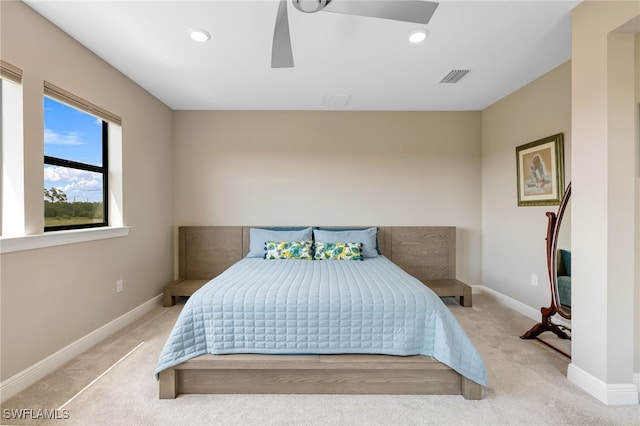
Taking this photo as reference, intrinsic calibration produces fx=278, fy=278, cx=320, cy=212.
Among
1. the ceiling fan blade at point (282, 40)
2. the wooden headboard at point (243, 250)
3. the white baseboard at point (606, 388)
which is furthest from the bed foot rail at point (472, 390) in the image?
the ceiling fan blade at point (282, 40)

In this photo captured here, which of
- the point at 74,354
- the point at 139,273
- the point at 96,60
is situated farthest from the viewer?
the point at 139,273

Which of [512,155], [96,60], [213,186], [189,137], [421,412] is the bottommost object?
[421,412]

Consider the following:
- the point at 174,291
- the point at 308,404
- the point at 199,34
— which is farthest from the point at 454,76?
the point at 174,291

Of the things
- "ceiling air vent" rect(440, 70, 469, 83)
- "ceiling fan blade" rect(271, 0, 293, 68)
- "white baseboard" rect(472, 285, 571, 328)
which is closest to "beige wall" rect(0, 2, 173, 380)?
"ceiling fan blade" rect(271, 0, 293, 68)

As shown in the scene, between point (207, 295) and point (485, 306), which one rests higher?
point (207, 295)

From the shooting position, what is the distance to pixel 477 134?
375 centimetres

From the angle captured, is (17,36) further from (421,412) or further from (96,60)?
(421,412)

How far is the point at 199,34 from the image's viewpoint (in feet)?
6.79

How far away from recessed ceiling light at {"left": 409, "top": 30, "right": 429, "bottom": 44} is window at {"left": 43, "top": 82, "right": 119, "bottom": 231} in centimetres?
267

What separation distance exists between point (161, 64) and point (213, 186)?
157 centimetres

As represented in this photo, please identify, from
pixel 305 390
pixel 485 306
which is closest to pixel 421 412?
pixel 305 390

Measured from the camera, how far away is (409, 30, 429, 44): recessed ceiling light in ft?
6.70

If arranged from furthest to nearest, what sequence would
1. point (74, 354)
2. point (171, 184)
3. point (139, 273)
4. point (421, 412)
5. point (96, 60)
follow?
point (171, 184)
point (139, 273)
point (96, 60)
point (74, 354)
point (421, 412)

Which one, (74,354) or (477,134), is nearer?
(74,354)
